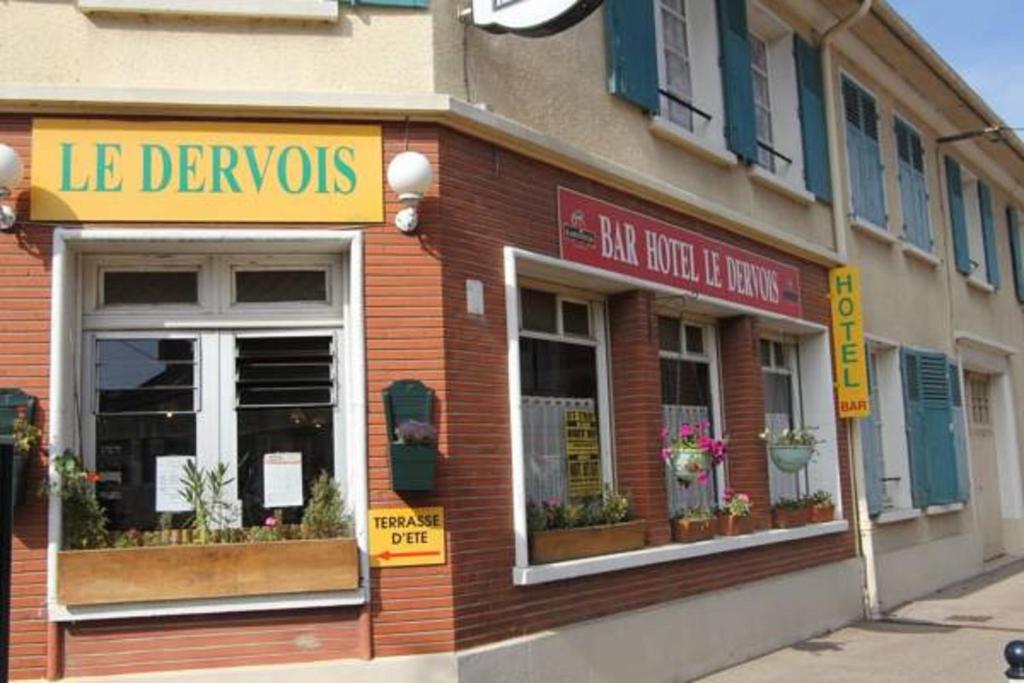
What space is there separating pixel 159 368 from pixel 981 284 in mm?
14178

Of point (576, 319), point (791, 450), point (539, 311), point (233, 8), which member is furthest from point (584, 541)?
point (233, 8)

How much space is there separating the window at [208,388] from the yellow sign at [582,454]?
7.08 feet

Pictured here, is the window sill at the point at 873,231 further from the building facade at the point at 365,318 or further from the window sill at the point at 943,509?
the building facade at the point at 365,318

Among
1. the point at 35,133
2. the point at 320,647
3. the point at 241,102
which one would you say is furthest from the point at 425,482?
the point at 35,133

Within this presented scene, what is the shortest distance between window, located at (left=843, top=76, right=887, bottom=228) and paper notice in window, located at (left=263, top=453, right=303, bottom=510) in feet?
27.4

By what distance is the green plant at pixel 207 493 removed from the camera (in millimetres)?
6453

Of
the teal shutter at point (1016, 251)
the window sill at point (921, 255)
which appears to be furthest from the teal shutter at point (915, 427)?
the teal shutter at point (1016, 251)

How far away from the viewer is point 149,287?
6668 mm

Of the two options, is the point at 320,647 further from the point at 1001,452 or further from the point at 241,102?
the point at 1001,452

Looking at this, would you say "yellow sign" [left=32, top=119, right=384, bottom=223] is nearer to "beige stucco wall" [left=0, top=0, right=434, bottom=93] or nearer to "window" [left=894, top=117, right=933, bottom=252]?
"beige stucco wall" [left=0, top=0, right=434, bottom=93]

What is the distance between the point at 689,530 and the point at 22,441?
16.7 feet

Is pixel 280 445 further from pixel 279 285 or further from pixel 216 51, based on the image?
pixel 216 51

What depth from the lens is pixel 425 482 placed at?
21.0 feet

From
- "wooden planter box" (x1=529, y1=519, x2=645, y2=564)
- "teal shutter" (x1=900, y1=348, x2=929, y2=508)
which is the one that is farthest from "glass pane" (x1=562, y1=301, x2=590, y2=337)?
"teal shutter" (x1=900, y1=348, x2=929, y2=508)
